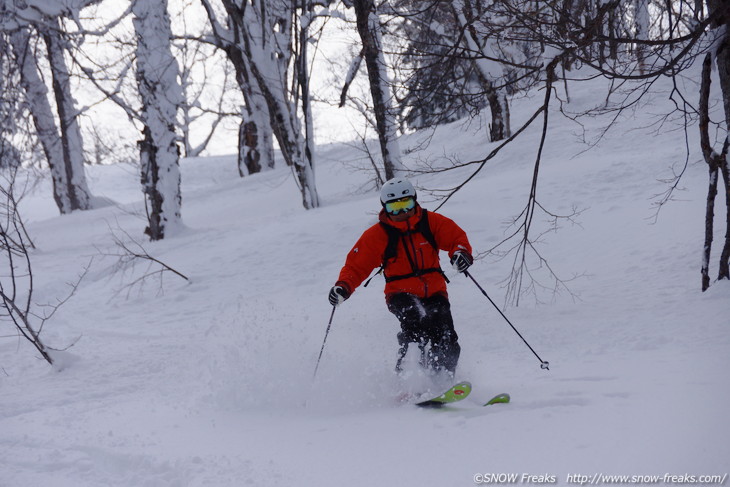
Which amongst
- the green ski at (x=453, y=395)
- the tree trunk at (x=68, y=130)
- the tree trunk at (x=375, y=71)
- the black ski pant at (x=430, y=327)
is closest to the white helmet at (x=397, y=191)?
the black ski pant at (x=430, y=327)

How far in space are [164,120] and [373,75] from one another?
4456 mm

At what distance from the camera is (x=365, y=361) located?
199 inches

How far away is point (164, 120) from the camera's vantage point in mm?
10648

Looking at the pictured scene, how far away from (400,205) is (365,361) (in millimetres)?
1542

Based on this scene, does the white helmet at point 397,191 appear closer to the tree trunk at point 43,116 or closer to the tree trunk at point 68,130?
the tree trunk at point 43,116

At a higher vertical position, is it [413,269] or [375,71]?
[375,71]

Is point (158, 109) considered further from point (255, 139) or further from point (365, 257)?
point (255, 139)

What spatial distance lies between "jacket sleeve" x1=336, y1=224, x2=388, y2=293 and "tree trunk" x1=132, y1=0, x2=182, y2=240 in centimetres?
730

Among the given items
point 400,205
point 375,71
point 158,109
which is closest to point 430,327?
point 400,205

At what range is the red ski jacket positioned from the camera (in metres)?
4.38

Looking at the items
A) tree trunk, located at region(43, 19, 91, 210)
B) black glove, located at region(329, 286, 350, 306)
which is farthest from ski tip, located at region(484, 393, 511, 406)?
tree trunk, located at region(43, 19, 91, 210)

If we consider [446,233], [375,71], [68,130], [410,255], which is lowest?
[410,255]

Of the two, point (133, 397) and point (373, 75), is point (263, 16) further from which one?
point (133, 397)

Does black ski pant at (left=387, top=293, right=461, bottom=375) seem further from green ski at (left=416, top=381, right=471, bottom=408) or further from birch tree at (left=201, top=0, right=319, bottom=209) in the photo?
birch tree at (left=201, top=0, right=319, bottom=209)
